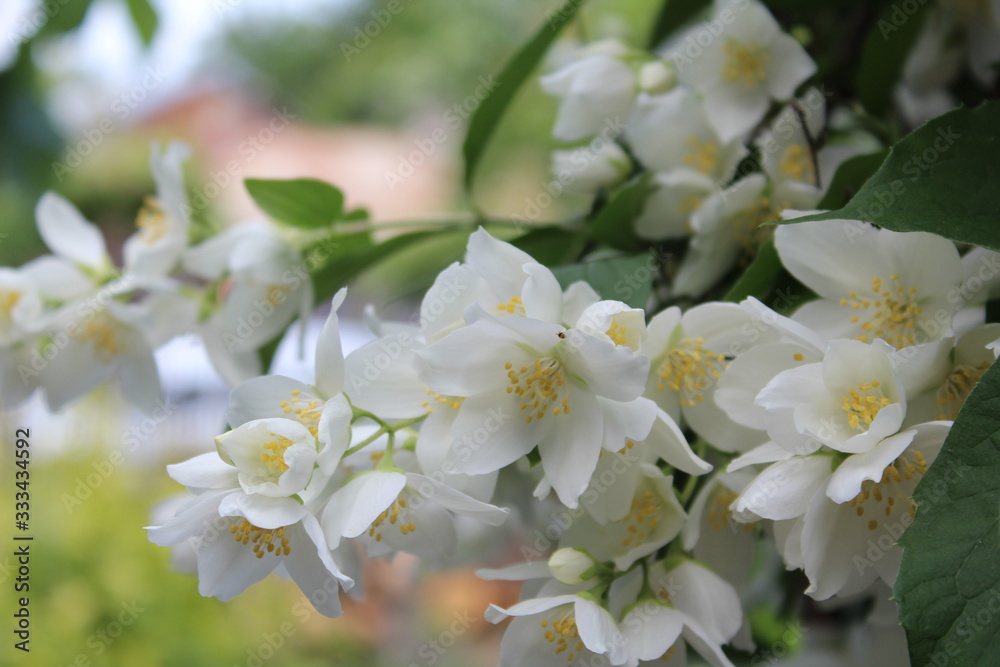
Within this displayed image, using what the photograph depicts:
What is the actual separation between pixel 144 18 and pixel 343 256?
0.63m

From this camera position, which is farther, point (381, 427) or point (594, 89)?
point (594, 89)

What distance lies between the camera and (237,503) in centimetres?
39

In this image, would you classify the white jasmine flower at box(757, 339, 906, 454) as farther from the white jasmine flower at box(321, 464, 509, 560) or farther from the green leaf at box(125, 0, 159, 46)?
the green leaf at box(125, 0, 159, 46)

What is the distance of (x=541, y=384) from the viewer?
1.38ft

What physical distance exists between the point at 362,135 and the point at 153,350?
460cm

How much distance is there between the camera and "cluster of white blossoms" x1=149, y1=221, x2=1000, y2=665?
0.39 metres

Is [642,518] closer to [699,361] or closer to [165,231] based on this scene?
[699,361]

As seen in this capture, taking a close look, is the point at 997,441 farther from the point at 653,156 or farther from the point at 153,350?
the point at 153,350

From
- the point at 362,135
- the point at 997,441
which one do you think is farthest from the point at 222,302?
the point at 362,135

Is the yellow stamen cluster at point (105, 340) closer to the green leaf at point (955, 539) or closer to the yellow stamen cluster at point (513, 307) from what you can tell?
the yellow stamen cluster at point (513, 307)

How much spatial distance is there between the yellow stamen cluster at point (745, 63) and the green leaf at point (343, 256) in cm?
29

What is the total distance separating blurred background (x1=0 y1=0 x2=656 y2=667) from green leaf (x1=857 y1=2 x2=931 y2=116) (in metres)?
0.26

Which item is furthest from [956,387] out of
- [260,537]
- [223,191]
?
[223,191]

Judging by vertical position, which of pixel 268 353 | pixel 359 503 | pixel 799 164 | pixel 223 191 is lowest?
pixel 223 191
